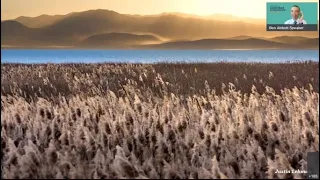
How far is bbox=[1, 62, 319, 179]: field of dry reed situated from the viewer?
4246 mm

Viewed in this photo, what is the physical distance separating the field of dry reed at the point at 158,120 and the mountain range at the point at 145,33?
1.07 feet

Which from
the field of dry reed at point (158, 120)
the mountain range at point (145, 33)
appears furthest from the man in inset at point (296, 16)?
the field of dry reed at point (158, 120)

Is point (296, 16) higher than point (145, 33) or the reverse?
higher

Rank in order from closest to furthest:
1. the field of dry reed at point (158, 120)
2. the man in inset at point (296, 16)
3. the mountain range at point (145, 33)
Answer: the field of dry reed at point (158, 120) → the man in inset at point (296, 16) → the mountain range at point (145, 33)

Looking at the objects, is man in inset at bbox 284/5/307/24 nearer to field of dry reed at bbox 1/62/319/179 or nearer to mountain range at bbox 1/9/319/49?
mountain range at bbox 1/9/319/49

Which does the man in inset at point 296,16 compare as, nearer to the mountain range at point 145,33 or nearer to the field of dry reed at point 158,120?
the mountain range at point 145,33

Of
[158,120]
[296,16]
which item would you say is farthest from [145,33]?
[296,16]

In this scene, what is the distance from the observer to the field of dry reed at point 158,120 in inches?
167

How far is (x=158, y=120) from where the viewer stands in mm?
5051

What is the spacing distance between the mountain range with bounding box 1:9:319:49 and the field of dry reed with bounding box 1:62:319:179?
0.33 meters

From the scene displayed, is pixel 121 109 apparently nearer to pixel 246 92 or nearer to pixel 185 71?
pixel 185 71

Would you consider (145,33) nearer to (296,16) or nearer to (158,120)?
(158,120)

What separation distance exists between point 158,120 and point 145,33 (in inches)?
41.5

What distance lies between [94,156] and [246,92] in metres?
2.28
